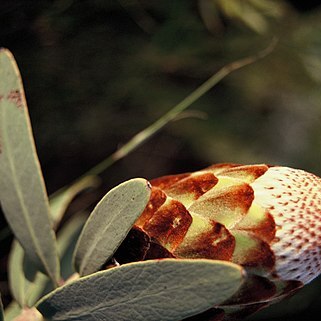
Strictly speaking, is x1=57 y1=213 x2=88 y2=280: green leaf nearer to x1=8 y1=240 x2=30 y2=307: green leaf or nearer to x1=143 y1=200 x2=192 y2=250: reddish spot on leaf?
x1=8 y1=240 x2=30 y2=307: green leaf

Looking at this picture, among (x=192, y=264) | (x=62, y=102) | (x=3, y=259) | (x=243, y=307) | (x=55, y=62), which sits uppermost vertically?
(x=192, y=264)

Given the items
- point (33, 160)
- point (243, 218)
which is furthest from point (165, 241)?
point (33, 160)

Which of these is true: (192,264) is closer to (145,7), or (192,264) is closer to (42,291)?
(42,291)

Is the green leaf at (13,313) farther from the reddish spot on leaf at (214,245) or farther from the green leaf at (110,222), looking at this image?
the reddish spot on leaf at (214,245)

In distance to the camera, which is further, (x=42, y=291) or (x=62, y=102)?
(x=62, y=102)

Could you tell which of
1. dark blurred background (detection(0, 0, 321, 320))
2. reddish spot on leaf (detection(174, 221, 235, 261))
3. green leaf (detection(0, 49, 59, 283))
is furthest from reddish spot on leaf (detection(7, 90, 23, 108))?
dark blurred background (detection(0, 0, 321, 320))

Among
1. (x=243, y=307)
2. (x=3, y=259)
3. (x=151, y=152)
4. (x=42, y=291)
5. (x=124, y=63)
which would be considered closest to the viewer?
(x=243, y=307)
